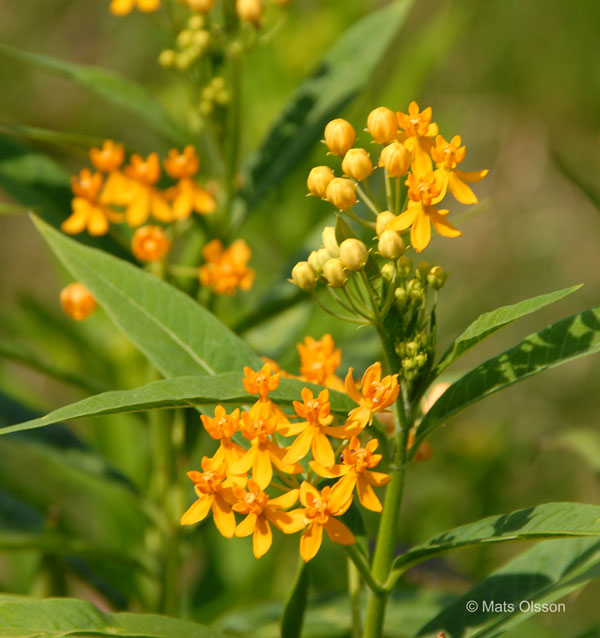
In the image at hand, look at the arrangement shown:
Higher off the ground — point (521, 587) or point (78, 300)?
point (78, 300)

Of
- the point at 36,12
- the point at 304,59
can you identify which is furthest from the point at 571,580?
the point at 36,12

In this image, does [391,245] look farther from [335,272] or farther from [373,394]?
[373,394]

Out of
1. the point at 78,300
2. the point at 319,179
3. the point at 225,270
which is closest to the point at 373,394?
the point at 319,179

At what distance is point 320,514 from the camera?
1.14 meters

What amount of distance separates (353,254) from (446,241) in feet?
13.6

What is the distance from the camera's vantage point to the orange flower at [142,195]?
185 centimetres

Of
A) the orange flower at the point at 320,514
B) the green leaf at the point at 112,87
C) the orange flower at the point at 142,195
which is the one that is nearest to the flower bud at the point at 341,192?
the orange flower at the point at 320,514

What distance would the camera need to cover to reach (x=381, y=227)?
47.4 inches

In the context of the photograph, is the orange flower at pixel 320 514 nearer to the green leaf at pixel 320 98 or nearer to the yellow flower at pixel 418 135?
the yellow flower at pixel 418 135

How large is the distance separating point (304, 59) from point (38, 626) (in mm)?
2228

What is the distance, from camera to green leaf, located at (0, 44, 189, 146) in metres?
1.84

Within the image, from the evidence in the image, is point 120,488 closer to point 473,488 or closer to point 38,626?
point 38,626

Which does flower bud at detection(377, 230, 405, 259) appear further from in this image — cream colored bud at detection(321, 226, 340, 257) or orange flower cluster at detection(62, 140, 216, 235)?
orange flower cluster at detection(62, 140, 216, 235)

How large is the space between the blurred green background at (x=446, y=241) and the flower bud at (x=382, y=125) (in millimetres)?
645
